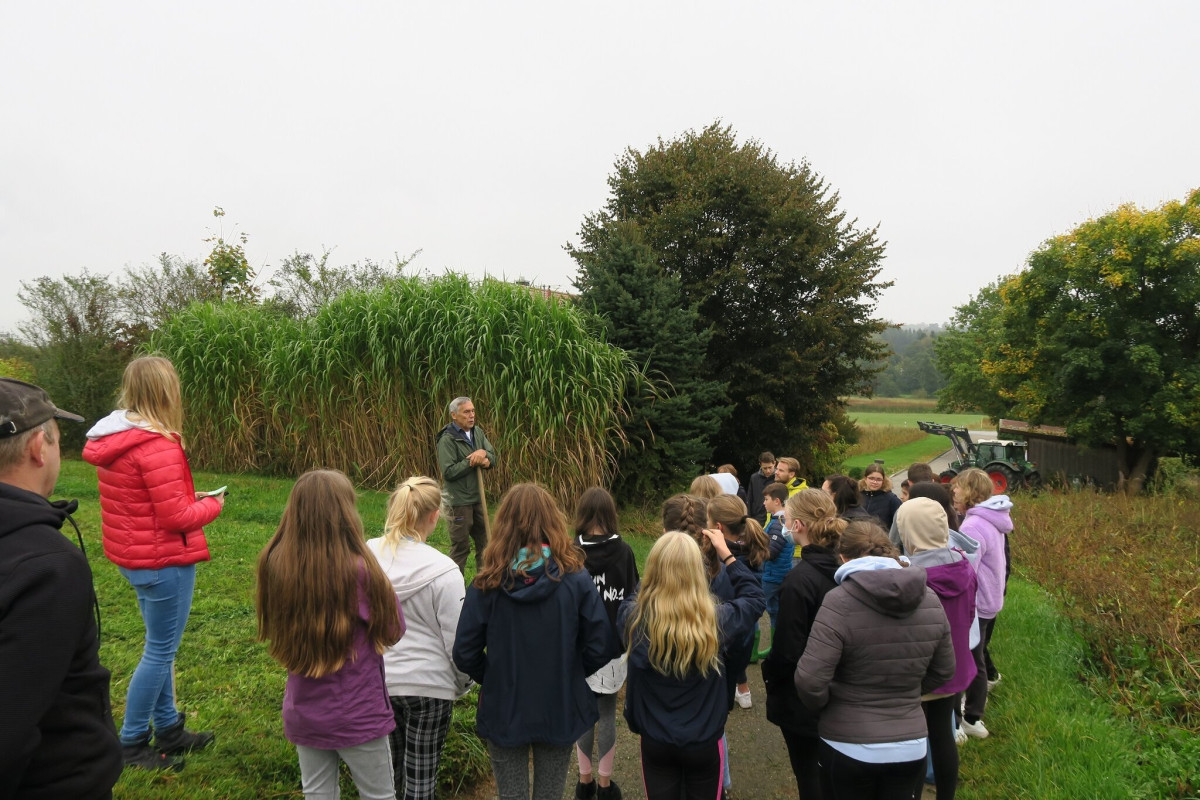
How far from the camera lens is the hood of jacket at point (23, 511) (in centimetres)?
146

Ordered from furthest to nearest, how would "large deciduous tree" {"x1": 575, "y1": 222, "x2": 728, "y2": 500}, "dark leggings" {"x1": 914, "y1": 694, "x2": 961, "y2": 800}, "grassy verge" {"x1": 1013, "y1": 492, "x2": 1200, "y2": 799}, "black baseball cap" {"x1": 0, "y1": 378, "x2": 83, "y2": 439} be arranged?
1. "large deciduous tree" {"x1": 575, "y1": 222, "x2": 728, "y2": 500}
2. "grassy verge" {"x1": 1013, "y1": 492, "x2": 1200, "y2": 799}
3. "dark leggings" {"x1": 914, "y1": 694, "x2": 961, "y2": 800}
4. "black baseball cap" {"x1": 0, "y1": 378, "x2": 83, "y2": 439}

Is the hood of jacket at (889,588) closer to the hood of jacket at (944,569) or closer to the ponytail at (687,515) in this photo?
the hood of jacket at (944,569)

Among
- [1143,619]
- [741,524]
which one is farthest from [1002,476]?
[741,524]

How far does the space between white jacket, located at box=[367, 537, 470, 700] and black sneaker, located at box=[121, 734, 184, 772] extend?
4.01ft

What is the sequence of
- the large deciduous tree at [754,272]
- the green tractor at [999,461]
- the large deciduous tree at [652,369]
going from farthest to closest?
the green tractor at [999,461], the large deciduous tree at [754,272], the large deciduous tree at [652,369]

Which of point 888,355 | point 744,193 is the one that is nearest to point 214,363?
point 744,193

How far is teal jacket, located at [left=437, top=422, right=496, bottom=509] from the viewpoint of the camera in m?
5.96

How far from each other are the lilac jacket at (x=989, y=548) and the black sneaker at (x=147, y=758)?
448 cm

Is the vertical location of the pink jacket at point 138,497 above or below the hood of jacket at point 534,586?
above

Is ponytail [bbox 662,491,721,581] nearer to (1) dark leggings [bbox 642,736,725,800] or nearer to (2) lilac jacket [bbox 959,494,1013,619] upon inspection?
(1) dark leggings [bbox 642,736,725,800]

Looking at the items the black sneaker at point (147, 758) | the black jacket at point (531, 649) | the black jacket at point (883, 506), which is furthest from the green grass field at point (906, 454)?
the black sneaker at point (147, 758)

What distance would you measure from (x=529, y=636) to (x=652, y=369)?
7.93m

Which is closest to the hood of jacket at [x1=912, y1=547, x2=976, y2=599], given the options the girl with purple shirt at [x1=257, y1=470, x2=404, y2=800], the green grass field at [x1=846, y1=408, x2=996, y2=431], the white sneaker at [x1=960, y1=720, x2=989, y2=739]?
the white sneaker at [x1=960, y1=720, x2=989, y2=739]

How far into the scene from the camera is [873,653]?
258 centimetres
